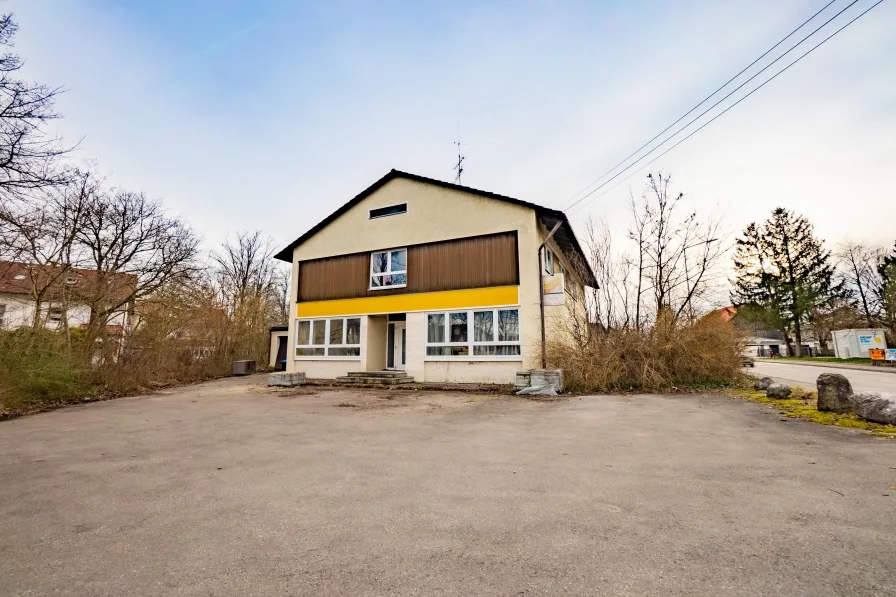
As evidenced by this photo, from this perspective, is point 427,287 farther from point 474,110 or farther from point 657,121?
point 657,121

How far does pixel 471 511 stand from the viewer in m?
2.93

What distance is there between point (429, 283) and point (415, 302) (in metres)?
0.92

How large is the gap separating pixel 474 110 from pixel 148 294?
1544 cm

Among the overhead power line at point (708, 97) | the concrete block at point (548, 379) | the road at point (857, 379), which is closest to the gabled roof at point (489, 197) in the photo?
the overhead power line at point (708, 97)

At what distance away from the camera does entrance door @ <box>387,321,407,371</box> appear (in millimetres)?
15875

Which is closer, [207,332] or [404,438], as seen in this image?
[404,438]

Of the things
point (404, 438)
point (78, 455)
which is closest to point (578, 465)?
point (404, 438)

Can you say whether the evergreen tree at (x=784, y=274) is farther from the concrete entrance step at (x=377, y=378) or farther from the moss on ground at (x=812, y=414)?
the concrete entrance step at (x=377, y=378)

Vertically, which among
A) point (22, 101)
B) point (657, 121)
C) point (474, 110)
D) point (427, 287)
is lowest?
point (427, 287)

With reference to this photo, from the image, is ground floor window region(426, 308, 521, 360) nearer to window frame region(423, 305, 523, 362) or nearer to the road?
window frame region(423, 305, 523, 362)

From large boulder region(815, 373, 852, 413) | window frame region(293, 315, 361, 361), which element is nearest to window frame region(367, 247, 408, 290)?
window frame region(293, 315, 361, 361)

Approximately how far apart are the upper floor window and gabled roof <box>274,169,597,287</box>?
9.09 ft

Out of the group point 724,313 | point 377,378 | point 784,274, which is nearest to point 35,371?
point 377,378

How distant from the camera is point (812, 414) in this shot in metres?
6.59
